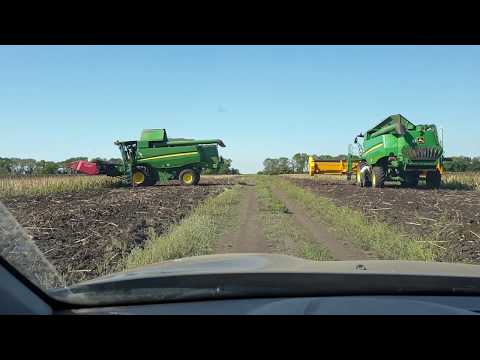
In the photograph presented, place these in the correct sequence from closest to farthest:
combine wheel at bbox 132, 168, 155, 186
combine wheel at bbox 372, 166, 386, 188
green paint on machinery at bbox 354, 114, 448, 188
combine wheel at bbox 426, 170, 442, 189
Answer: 1. green paint on machinery at bbox 354, 114, 448, 188
2. combine wheel at bbox 426, 170, 442, 189
3. combine wheel at bbox 372, 166, 386, 188
4. combine wheel at bbox 132, 168, 155, 186

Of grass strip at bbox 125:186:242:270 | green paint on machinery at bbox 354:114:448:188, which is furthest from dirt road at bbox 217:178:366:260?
green paint on machinery at bbox 354:114:448:188

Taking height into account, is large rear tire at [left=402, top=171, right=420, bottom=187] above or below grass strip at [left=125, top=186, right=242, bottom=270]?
above

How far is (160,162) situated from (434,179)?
43.2 feet

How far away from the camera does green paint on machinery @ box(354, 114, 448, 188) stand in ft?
72.9

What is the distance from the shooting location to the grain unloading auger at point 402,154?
2223cm

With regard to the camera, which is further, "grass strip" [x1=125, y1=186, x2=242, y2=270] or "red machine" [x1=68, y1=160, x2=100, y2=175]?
"red machine" [x1=68, y1=160, x2=100, y2=175]

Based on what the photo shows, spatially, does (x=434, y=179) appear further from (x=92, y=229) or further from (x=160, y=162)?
(x=92, y=229)

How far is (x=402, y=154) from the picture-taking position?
22.3 metres

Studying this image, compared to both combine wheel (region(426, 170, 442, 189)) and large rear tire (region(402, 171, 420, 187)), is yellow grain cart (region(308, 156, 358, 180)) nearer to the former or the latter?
large rear tire (region(402, 171, 420, 187))

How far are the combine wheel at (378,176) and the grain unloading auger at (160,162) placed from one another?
7751 millimetres

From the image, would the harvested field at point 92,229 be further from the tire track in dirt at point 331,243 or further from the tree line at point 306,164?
the tree line at point 306,164

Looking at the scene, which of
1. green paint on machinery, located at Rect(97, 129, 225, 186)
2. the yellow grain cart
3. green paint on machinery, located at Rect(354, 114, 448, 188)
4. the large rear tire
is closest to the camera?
green paint on machinery, located at Rect(354, 114, 448, 188)
